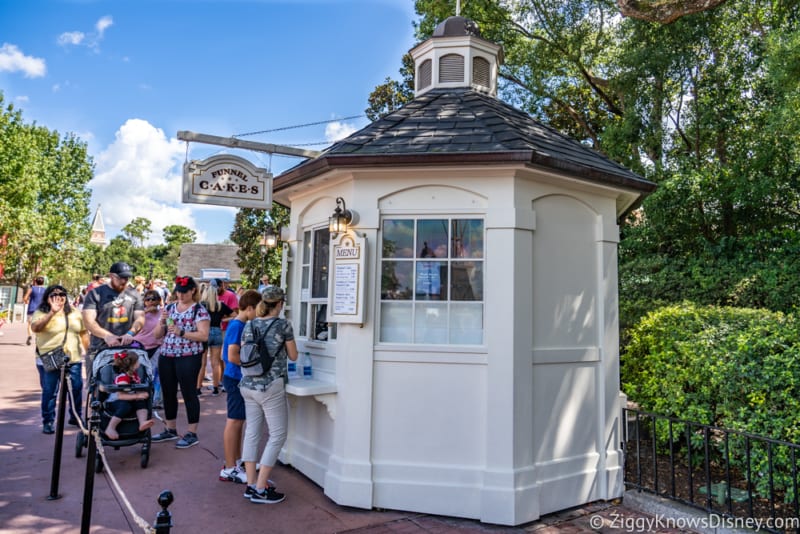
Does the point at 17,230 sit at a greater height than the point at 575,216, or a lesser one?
greater

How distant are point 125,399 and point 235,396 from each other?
50.4 inches

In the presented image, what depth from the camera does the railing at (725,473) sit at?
4180mm

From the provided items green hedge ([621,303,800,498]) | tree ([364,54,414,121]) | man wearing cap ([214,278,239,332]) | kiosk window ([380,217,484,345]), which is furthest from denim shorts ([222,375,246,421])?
tree ([364,54,414,121])

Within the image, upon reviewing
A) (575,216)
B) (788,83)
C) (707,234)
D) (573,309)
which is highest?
(788,83)

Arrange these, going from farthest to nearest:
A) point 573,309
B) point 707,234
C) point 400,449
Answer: point 707,234, point 573,309, point 400,449

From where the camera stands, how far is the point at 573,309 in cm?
505

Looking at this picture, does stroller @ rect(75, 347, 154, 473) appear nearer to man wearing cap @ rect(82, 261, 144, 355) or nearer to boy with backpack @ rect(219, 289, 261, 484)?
man wearing cap @ rect(82, 261, 144, 355)

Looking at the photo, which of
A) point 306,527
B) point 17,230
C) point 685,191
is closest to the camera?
point 306,527

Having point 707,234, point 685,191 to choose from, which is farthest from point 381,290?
point 707,234

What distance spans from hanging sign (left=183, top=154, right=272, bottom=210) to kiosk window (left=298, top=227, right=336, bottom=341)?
2.31ft

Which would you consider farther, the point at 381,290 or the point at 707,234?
the point at 707,234

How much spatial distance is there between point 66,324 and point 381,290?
420 cm

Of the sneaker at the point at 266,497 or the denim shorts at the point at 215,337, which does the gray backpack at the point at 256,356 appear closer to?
the sneaker at the point at 266,497

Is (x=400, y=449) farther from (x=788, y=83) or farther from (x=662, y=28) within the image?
(x=662, y=28)
